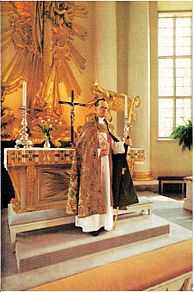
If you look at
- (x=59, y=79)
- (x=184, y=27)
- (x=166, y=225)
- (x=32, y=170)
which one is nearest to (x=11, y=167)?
(x=32, y=170)

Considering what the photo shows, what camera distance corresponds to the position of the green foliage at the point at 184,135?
6092mm

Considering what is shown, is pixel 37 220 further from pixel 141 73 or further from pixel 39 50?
pixel 141 73

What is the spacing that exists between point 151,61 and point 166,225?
4.13 meters

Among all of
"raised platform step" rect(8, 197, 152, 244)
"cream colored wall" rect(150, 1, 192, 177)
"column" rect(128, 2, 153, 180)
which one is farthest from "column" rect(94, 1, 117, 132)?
"raised platform step" rect(8, 197, 152, 244)

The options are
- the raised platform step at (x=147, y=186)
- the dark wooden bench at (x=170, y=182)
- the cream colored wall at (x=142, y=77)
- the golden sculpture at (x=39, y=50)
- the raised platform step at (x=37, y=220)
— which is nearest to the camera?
the raised platform step at (x=37, y=220)

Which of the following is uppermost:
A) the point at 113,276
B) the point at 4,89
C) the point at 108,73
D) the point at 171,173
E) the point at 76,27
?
the point at 76,27

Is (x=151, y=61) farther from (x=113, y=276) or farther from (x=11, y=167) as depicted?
(x=113, y=276)

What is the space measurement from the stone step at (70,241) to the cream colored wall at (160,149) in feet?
10.4

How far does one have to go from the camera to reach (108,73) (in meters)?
6.58

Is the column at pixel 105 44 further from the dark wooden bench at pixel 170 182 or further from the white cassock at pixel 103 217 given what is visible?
the white cassock at pixel 103 217

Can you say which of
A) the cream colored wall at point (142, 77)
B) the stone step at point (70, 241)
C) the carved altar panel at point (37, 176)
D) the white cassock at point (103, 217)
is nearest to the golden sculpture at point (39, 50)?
the cream colored wall at point (142, 77)

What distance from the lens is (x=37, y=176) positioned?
130 inches

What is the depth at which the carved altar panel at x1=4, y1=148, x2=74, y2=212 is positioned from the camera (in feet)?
10.5

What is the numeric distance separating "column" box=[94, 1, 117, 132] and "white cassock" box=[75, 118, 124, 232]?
339 cm
